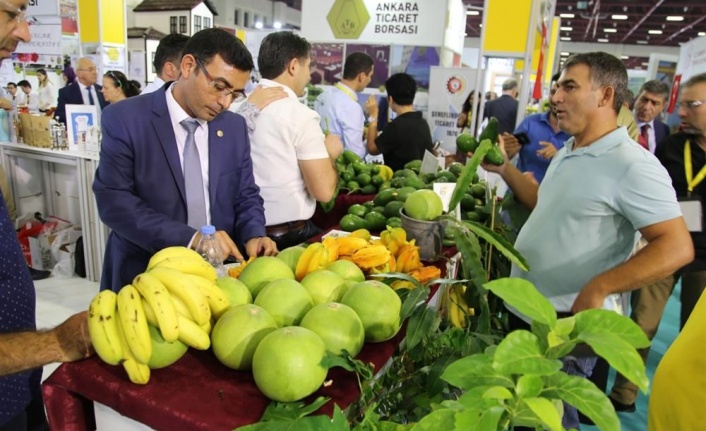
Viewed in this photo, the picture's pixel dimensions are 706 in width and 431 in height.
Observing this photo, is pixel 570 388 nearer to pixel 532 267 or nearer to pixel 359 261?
pixel 359 261

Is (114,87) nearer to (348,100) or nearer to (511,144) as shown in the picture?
(348,100)

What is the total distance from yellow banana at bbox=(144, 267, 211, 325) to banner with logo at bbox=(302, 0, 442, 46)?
267 inches

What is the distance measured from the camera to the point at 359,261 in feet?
5.10

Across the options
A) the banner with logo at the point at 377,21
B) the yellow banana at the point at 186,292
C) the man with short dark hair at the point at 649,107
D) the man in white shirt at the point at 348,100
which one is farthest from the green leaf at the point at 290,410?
the banner with logo at the point at 377,21

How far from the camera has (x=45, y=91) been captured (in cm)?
862

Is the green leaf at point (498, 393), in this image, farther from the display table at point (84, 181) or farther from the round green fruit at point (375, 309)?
the display table at point (84, 181)

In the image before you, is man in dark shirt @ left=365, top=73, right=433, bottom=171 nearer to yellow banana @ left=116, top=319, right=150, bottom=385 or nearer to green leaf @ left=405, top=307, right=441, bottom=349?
green leaf @ left=405, top=307, right=441, bottom=349

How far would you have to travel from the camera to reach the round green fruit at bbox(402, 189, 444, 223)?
1.87m

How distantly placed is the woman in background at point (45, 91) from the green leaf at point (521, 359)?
9.66 metres

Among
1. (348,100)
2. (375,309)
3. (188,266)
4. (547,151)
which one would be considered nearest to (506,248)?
(375,309)

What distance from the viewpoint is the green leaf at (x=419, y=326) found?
1222 mm

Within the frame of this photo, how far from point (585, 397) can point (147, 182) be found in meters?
1.72

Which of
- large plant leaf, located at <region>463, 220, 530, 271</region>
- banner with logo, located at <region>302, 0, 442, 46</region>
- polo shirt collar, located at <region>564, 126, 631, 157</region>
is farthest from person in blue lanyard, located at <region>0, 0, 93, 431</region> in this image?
banner with logo, located at <region>302, 0, 442, 46</region>

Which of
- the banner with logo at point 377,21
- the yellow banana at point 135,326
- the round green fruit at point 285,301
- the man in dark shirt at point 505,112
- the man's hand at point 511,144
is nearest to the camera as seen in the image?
the yellow banana at point 135,326
